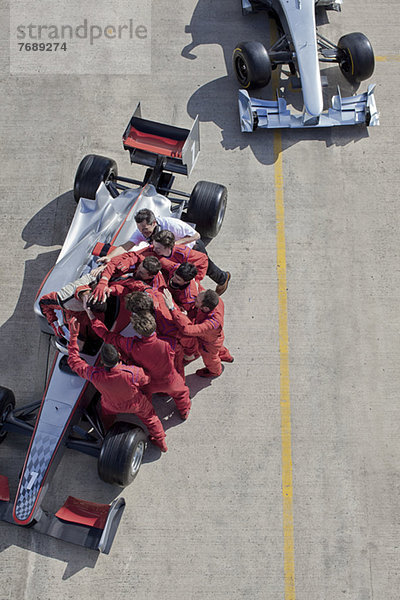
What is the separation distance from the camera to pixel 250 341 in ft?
22.1

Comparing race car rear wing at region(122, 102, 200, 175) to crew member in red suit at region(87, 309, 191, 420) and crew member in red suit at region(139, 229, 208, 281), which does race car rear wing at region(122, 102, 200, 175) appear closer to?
crew member in red suit at region(139, 229, 208, 281)

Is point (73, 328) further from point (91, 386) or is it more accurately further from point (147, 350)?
point (91, 386)

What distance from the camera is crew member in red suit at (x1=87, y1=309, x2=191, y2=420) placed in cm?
491

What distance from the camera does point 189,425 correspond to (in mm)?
6312

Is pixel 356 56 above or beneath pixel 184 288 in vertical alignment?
above

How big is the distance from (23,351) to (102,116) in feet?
11.6

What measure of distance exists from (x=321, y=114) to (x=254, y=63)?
3.69ft

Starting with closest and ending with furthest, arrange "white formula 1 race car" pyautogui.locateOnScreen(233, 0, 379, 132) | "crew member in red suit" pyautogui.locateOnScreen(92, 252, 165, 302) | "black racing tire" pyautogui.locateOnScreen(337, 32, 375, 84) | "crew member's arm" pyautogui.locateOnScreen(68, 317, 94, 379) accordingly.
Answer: "crew member's arm" pyautogui.locateOnScreen(68, 317, 94, 379), "crew member in red suit" pyautogui.locateOnScreen(92, 252, 165, 302), "white formula 1 race car" pyautogui.locateOnScreen(233, 0, 379, 132), "black racing tire" pyautogui.locateOnScreen(337, 32, 375, 84)

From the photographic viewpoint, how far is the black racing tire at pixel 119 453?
18.0ft

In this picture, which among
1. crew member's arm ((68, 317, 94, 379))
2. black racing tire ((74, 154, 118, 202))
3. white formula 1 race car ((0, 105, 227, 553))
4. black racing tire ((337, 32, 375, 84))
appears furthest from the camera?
black racing tire ((337, 32, 375, 84))

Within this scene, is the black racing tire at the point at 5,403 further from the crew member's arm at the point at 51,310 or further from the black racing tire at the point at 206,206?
the black racing tire at the point at 206,206

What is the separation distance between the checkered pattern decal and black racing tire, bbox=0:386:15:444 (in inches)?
22.2

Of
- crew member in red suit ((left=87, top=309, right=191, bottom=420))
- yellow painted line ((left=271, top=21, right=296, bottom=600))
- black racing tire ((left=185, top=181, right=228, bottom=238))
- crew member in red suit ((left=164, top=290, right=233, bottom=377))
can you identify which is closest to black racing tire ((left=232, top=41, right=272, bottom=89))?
yellow painted line ((left=271, top=21, right=296, bottom=600))

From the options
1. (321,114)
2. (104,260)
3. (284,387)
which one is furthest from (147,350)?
(321,114)
